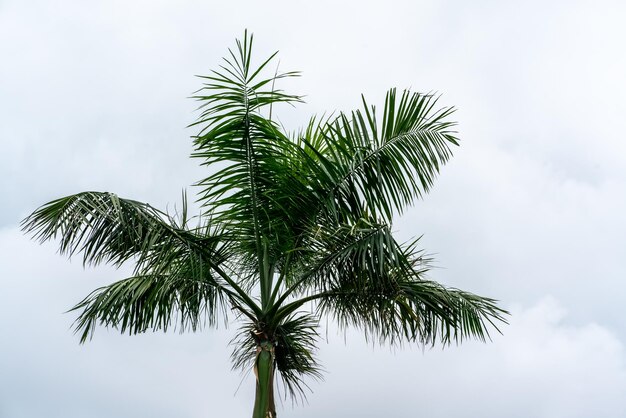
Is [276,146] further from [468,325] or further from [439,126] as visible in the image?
[468,325]

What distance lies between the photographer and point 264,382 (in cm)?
769

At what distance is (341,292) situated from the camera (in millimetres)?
7504

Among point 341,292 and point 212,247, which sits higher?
point 212,247

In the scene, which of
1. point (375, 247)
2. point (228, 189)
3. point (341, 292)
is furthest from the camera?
point (228, 189)

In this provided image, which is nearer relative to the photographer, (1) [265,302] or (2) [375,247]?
(2) [375,247]

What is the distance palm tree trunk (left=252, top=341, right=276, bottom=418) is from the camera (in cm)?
763

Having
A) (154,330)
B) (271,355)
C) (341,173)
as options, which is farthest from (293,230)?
(154,330)

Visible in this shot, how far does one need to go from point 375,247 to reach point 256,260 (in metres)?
2.26

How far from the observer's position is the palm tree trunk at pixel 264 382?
7.63 meters

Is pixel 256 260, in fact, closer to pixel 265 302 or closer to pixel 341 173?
pixel 265 302

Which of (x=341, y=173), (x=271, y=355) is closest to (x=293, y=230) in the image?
(x=341, y=173)

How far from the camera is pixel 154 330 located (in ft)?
26.4

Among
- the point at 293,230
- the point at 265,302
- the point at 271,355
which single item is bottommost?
the point at 271,355

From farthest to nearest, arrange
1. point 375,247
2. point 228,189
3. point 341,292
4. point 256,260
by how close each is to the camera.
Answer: point 256,260, point 228,189, point 341,292, point 375,247
